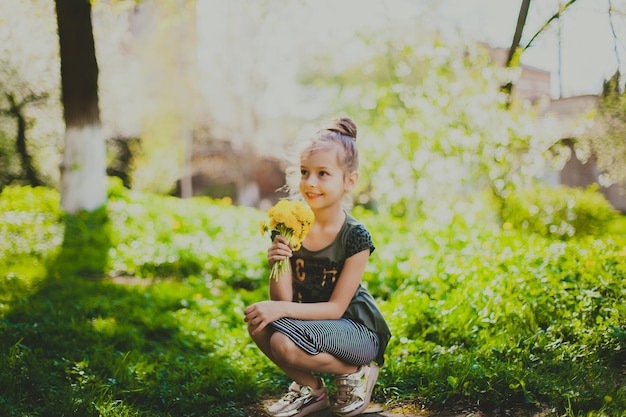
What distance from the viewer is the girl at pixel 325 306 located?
8.38 ft

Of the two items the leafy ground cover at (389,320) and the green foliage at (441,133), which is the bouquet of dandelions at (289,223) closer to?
the leafy ground cover at (389,320)

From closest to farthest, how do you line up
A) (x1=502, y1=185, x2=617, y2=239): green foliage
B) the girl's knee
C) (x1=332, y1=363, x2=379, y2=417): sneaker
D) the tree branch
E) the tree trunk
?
the girl's knee
(x1=332, y1=363, x2=379, y2=417): sneaker
the tree branch
(x1=502, y1=185, x2=617, y2=239): green foliage
the tree trunk

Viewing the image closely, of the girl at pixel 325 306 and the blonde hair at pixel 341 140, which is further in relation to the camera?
the blonde hair at pixel 341 140

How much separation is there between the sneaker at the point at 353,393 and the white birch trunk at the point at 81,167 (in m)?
5.84

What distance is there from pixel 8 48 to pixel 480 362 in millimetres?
7380

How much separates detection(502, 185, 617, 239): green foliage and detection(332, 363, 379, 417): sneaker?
3.26 m

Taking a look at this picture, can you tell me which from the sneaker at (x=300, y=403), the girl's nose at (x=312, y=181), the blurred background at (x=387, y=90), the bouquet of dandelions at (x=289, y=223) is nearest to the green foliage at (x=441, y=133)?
the blurred background at (x=387, y=90)

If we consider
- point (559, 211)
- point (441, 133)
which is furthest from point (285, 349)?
point (441, 133)

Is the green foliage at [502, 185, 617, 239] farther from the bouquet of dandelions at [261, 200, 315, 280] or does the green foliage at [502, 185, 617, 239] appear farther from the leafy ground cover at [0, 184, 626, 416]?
the bouquet of dandelions at [261, 200, 315, 280]

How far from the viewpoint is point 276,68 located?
1689 cm

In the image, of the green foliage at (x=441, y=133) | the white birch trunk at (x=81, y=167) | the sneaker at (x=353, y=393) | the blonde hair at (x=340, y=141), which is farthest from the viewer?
the white birch trunk at (x=81, y=167)

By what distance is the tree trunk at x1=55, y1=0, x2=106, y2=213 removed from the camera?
693 cm

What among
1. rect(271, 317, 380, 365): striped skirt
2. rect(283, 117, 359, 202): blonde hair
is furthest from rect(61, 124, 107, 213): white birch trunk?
rect(271, 317, 380, 365): striped skirt

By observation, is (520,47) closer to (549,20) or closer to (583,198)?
(549,20)
